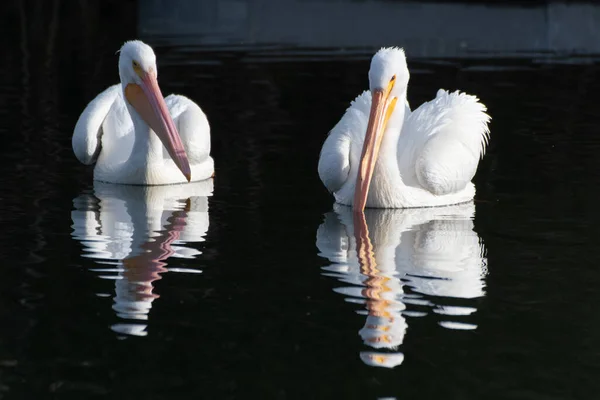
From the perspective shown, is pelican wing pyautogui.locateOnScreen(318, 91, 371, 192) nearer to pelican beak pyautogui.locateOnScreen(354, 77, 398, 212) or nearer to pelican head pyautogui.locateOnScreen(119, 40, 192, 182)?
pelican beak pyautogui.locateOnScreen(354, 77, 398, 212)

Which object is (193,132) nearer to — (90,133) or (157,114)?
(157,114)

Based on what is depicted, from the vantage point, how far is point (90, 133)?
8695mm

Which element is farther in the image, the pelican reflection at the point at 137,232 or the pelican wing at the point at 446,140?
Answer: the pelican wing at the point at 446,140

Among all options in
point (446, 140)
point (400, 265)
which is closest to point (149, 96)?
point (446, 140)

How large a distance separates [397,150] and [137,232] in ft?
5.81

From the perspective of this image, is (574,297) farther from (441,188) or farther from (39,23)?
(39,23)

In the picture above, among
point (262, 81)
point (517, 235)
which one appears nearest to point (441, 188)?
point (517, 235)

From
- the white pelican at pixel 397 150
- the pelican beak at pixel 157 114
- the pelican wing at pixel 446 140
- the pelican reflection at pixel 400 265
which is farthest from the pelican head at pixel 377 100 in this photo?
the pelican beak at pixel 157 114

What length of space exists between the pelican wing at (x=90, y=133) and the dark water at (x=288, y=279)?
21cm

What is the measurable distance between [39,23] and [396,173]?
522 inches

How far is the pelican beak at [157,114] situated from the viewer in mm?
8242

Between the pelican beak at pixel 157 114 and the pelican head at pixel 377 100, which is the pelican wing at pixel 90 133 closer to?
the pelican beak at pixel 157 114

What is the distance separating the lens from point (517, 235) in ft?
22.6

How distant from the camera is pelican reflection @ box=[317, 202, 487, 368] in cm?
529
